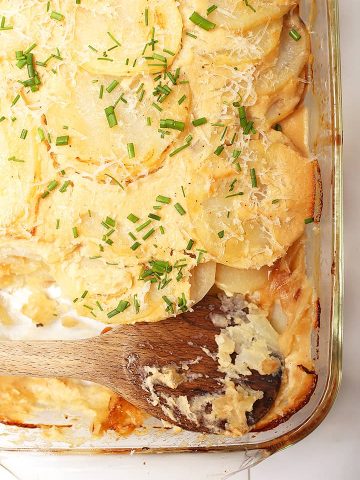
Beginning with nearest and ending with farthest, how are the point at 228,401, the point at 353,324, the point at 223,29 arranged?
the point at 223,29
the point at 228,401
the point at 353,324

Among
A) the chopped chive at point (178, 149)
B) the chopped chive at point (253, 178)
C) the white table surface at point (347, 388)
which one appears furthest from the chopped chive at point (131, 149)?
the white table surface at point (347, 388)

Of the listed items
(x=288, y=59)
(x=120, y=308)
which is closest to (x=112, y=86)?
(x=288, y=59)

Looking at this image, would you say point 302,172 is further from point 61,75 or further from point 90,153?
point 61,75

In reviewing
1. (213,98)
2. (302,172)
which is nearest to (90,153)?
(213,98)

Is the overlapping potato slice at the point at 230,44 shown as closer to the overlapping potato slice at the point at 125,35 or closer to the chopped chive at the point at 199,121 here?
the overlapping potato slice at the point at 125,35

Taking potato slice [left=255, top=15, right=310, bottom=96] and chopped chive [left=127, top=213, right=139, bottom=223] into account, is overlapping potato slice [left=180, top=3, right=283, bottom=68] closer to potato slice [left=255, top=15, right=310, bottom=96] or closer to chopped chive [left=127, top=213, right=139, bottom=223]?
potato slice [left=255, top=15, right=310, bottom=96]
